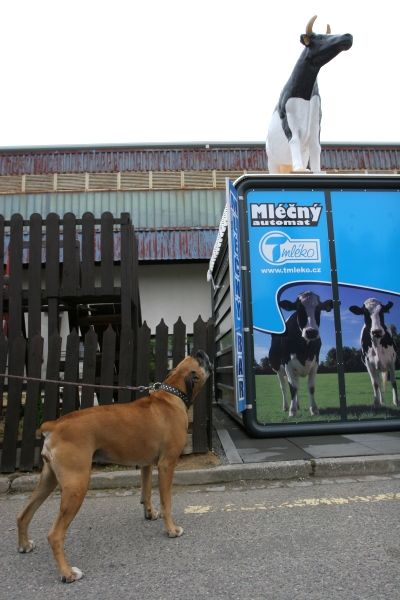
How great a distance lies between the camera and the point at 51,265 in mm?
6367

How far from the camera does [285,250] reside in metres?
7.25

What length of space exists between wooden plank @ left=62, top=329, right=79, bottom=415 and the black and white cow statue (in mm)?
4604

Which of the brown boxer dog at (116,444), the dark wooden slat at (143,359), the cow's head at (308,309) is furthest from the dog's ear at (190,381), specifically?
the cow's head at (308,309)

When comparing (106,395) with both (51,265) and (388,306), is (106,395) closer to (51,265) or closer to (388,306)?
(51,265)

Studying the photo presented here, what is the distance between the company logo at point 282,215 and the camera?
23.9 ft

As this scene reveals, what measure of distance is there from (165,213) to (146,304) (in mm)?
3313

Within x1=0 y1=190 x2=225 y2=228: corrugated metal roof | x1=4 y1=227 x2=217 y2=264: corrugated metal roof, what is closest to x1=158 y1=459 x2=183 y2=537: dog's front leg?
x1=4 y1=227 x2=217 y2=264: corrugated metal roof

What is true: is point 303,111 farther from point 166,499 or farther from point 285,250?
point 166,499

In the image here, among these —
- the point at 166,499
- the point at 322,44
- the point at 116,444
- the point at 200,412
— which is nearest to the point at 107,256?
the point at 200,412

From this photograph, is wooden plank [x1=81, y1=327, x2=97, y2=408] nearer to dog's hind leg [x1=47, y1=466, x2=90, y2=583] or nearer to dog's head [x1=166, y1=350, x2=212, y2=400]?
dog's head [x1=166, y1=350, x2=212, y2=400]

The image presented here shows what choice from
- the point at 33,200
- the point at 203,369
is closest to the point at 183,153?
the point at 33,200

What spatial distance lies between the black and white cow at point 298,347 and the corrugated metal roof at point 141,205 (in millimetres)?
10273

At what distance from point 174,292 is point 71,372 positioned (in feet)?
36.9

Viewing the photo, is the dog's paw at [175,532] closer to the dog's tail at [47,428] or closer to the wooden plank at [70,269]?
the dog's tail at [47,428]
